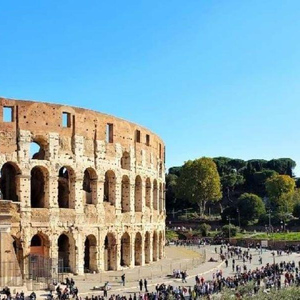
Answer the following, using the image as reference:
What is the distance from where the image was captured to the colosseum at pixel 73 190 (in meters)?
27.9

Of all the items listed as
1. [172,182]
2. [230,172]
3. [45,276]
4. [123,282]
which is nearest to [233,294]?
[123,282]

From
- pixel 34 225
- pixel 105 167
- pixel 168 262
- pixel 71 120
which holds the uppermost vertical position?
pixel 71 120

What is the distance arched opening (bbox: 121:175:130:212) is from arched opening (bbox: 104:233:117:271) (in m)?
2.18

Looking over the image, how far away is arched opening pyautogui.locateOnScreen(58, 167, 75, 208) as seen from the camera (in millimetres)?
30047

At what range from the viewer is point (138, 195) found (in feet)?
117

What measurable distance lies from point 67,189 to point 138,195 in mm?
5239

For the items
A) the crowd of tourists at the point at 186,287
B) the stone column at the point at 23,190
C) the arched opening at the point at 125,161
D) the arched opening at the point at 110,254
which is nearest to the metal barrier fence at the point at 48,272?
the arched opening at the point at 110,254

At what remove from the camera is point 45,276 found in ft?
86.8

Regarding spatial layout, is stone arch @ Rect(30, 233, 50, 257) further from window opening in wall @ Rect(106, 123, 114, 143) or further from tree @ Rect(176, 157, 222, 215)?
tree @ Rect(176, 157, 222, 215)

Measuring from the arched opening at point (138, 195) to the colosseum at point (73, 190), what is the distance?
0.21ft

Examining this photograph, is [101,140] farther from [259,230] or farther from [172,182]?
[172,182]

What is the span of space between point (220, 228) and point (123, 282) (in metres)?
41.3

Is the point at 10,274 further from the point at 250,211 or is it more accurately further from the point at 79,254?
the point at 250,211

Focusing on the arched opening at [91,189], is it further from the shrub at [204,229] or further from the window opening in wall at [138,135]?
the shrub at [204,229]
